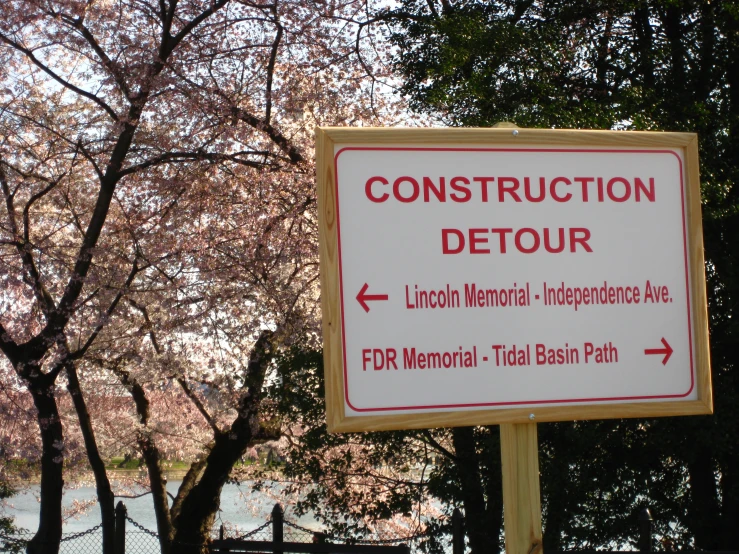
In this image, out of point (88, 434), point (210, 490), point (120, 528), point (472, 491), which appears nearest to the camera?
point (120, 528)

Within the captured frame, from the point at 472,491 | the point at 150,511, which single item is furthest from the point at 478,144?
the point at 150,511

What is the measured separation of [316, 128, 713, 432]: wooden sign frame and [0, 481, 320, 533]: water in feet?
47.0

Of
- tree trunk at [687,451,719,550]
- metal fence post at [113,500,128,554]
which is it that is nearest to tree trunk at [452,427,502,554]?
tree trunk at [687,451,719,550]

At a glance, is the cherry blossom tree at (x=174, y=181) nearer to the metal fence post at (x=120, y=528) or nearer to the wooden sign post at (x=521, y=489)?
the metal fence post at (x=120, y=528)

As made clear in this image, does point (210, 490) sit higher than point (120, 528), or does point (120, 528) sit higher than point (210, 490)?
point (120, 528)

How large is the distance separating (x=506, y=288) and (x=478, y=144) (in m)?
0.34

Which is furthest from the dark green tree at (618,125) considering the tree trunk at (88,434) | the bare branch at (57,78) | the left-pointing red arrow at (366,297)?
the left-pointing red arrow at (366,297)

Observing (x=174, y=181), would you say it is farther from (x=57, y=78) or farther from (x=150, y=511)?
(x=150, y=511)

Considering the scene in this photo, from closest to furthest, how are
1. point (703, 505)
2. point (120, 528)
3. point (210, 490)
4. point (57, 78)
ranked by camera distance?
point (120, 528) → point (703, 505) → point (57, 78) → point (210, 490)

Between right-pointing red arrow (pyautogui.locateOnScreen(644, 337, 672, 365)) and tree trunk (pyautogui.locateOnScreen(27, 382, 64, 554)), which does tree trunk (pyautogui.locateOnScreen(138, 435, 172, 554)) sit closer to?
tree trunk (pyautogui.locateOnScreen(27, 382, 64, 554))

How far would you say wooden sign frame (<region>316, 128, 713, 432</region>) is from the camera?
1.84 metres

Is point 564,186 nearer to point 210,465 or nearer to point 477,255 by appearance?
point 477,255

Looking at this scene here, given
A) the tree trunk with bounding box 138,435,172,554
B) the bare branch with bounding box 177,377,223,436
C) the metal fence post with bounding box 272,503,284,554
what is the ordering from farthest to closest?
the tree trunk with bounding box 138,435,172,554, the bare branch with bounding box 177,377,223,436, the metal fence post with bounding box 272,503,284,554

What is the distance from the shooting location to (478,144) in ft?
6.36
